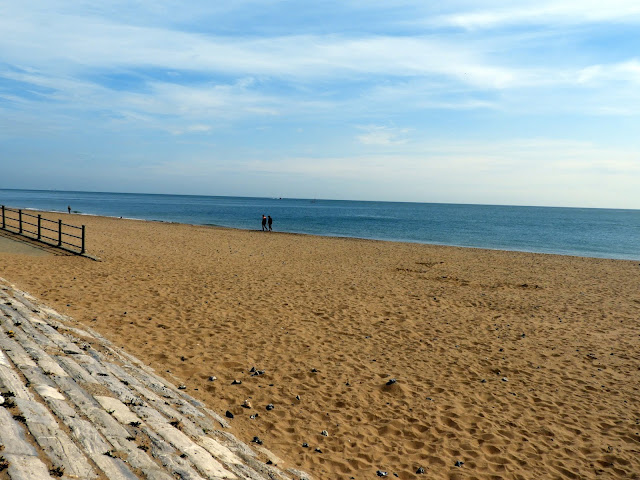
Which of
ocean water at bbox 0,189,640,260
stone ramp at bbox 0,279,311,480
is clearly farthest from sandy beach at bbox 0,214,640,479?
ocean water at bbox 0,189,640,260

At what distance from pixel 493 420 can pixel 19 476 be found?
19.7ft

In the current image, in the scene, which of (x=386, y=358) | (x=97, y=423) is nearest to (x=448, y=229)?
(x=386, y=358)

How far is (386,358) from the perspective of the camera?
28.4 ft

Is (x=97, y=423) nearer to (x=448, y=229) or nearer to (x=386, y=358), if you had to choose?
(x=386, y=358)

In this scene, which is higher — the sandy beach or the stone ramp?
the stone ramp

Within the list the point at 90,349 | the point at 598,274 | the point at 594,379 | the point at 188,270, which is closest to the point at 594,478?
the point at 594,379

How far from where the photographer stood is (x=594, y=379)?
27.0 feet

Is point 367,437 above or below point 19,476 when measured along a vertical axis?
below

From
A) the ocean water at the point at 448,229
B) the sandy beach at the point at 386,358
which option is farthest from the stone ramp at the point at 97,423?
the ocean water at the point at 448,229

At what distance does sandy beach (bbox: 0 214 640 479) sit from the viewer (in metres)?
5.70

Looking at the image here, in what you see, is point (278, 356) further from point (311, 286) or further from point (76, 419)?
point (311, 286)

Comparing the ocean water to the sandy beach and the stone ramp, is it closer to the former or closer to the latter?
the sandy beach

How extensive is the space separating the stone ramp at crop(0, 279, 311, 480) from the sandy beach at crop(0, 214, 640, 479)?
756 mm

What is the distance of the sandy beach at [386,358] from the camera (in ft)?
18.7
